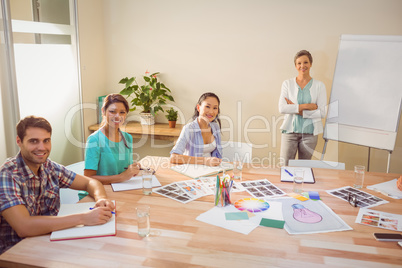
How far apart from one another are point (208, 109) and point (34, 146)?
146 cm

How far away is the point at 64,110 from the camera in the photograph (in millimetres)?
3988

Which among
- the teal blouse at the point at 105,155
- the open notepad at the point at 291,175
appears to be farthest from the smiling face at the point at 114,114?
the open notepad at the point at 291,175

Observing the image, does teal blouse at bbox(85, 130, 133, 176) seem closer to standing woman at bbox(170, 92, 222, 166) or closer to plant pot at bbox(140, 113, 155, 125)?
standing woman at bbox(170, 92, 222, 166)

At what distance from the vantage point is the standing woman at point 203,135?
2844 millimetres

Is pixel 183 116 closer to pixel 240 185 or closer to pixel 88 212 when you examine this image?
pixel 240 185

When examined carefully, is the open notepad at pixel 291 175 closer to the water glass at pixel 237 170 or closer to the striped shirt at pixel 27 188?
the water glass at pixel 237 170

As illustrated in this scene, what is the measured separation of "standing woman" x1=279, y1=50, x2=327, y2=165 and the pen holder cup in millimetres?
1922

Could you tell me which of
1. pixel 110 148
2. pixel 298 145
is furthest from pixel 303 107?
pixel 110 148

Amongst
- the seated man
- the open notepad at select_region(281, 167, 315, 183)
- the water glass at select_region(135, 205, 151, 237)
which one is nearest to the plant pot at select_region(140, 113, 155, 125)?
the open notepad at select_region(281, 167, 315, 183)

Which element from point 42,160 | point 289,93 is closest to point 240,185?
point 42,160

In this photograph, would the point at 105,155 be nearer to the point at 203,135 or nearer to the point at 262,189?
the point at 203,135

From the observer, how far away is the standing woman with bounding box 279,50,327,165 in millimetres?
3605

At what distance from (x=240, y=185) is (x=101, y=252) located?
3.40 ft

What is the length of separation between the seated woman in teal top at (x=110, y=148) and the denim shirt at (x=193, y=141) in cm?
47
